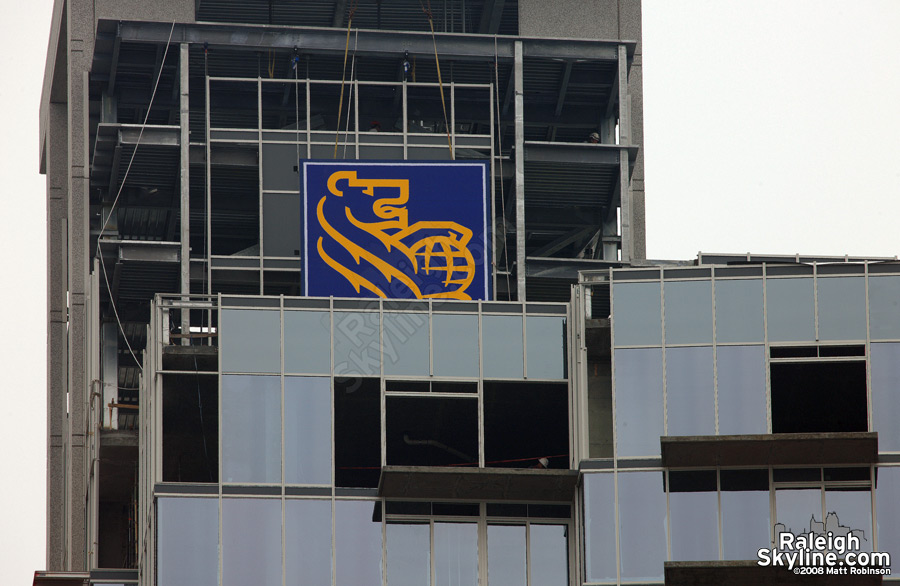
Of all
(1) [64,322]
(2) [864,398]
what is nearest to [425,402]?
(2) [864,398]

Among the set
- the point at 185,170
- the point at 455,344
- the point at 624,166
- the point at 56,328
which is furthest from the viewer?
the point at 56,328

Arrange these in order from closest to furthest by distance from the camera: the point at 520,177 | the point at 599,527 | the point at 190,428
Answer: the point at 599,527 → the point at 190,428 → the point at 520,177

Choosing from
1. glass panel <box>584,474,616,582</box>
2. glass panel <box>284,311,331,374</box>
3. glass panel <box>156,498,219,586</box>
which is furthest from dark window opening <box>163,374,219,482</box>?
glass panel <box>584,474,616,582</box>

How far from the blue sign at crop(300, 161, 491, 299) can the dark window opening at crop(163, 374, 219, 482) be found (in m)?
8.84

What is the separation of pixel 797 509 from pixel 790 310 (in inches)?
212

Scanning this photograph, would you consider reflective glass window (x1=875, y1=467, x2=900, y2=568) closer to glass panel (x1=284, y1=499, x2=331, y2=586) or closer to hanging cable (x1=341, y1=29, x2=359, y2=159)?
glass panel (x1=284, y1=499, x2=331, y2=586)

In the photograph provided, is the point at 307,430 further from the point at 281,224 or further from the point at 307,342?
the point at 281,224

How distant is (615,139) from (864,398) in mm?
25946

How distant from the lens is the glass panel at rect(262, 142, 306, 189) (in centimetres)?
6600

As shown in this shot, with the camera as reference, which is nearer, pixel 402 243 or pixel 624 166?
pixel 402 243

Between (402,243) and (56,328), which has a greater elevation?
(402,243)

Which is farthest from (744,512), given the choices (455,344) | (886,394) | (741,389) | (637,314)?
(455,344)

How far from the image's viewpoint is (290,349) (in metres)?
51.5

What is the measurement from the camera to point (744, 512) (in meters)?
48.9
